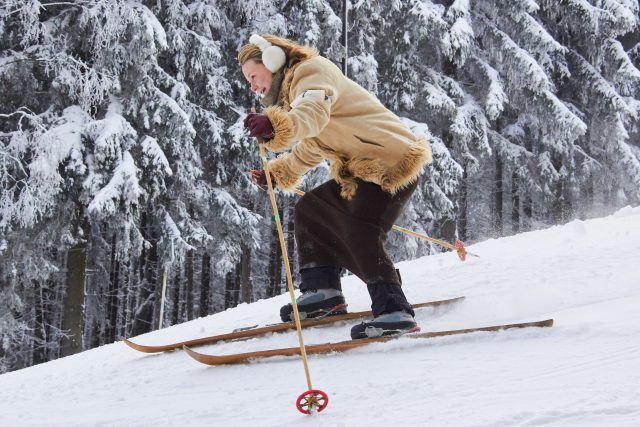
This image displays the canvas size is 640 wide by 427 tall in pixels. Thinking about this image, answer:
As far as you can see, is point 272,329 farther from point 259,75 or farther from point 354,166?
point 259,75

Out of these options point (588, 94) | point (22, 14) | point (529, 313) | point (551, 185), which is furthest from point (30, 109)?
point (588, 94)

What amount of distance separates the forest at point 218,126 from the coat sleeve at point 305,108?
631 centimetres

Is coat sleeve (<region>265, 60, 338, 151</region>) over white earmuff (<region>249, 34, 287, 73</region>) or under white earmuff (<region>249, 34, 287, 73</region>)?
under

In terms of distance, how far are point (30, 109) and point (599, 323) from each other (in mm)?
9129

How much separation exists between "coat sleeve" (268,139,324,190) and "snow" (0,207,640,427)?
3.06ft

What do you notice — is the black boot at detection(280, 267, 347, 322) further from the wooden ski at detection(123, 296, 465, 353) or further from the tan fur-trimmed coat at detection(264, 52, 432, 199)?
Result: the tan fur-trimmed coat at detection(264, 52, 432, 199)

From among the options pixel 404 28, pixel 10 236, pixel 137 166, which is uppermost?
pixel 404 28

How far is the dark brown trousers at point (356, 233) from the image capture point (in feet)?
10.3

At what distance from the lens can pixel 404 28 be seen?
41.3 ft

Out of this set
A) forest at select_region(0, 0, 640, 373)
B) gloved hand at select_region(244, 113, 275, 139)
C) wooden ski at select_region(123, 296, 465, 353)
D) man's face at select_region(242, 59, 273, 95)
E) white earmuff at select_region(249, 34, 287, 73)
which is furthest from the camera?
forest at select_region(0, 0, 640, 373)

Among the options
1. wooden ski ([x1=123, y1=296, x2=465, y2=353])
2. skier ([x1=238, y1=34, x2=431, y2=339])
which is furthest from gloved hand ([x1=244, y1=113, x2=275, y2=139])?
wooden ski ([x1=123, y1=296, x2=465, y2=353])

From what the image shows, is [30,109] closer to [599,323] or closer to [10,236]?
[10,236]

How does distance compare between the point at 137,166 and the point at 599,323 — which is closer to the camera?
the point at 599,323

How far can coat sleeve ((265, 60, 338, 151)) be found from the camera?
102 inches
